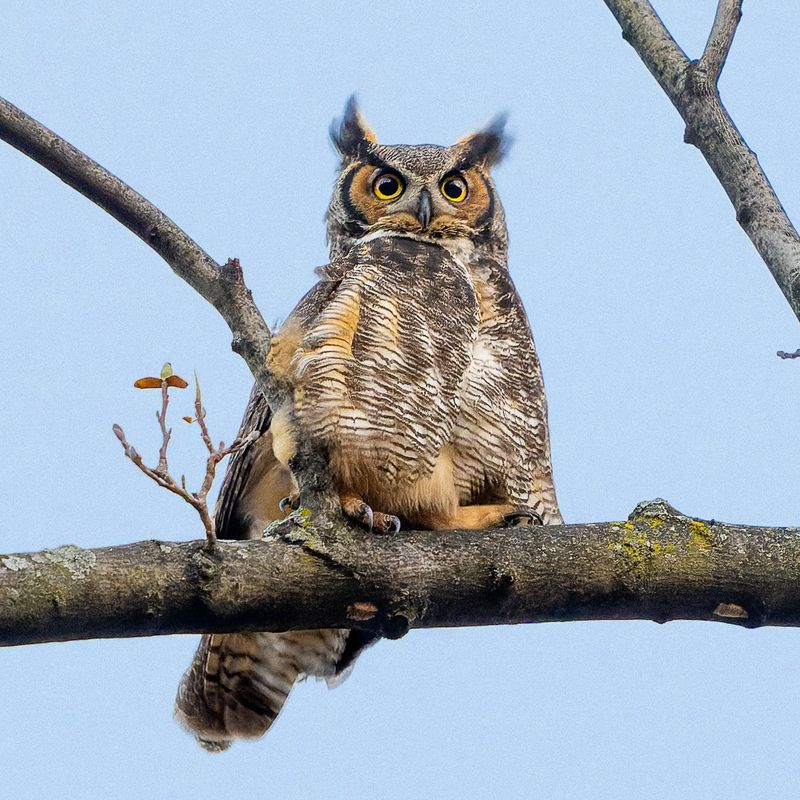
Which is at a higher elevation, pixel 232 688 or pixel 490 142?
pixel 490 142

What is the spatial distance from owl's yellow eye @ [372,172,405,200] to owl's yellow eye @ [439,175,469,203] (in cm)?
16

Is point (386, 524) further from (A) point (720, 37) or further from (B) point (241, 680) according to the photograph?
(A) point (720, 37)

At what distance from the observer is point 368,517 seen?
8.75 feet

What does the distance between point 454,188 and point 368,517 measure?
6.45ft

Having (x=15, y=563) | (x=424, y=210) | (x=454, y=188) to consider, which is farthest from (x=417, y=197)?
(x=15, y=563)

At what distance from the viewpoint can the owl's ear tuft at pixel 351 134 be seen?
4.57 m

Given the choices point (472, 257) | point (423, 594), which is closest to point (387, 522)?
point (423, 594)

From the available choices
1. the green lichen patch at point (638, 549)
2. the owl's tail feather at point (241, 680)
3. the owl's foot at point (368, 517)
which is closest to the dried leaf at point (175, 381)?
the owl's foot at point (368, 517)

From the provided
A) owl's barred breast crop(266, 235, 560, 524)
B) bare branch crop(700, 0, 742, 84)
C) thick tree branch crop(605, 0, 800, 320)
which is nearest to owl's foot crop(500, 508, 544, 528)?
owl's barred breast crop(266, 235, 560, 524)

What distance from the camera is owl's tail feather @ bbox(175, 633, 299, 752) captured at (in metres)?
3.38

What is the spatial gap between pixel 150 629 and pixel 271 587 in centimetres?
27

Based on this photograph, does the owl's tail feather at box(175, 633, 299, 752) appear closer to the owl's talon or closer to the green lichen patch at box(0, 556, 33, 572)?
the owl's talon

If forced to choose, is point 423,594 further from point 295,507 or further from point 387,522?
point 295,507

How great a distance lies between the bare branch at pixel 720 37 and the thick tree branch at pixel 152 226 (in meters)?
1.55
